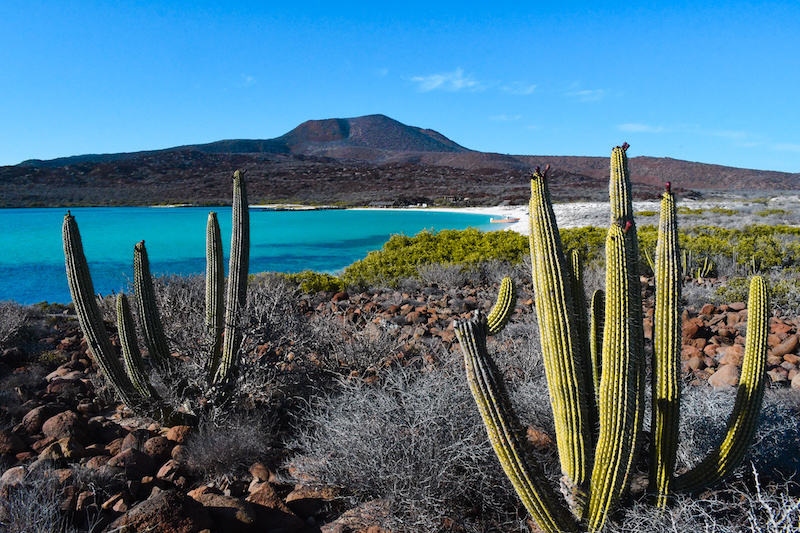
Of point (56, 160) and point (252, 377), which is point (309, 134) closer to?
point (56, 160)

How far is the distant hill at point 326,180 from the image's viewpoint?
191 feet

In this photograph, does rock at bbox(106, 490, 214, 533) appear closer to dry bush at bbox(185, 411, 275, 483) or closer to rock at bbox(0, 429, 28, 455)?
dry bush at bbox(185, 411, 275, 483)

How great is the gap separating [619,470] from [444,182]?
6576 centimetres

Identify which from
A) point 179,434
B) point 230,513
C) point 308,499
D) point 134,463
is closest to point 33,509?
point 134,463

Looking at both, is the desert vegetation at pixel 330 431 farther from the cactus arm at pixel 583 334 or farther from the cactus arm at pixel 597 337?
the cactus arm at pixel 597 337

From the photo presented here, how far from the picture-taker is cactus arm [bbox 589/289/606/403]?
2.73 m

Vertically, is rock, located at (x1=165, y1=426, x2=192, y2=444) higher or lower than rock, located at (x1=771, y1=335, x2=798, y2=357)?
lower

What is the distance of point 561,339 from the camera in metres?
2.47

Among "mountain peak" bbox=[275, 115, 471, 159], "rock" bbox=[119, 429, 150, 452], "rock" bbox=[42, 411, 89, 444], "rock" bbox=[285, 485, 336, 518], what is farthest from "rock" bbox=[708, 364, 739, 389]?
"mountain peak" bbox=[275, 115, 471, 159]

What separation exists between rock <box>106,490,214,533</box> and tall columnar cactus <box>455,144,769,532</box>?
1503 mm

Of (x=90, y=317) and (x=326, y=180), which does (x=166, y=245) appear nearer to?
(x=90, y=317)

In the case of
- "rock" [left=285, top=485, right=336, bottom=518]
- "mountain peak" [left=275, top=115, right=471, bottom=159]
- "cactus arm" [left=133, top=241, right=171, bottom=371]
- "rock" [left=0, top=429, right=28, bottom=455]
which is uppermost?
"mountain peak" [left=275, top=115, right=471, bottom=159]

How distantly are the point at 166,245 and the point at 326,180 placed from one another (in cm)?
4318

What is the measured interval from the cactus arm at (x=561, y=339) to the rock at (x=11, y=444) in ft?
11.8
